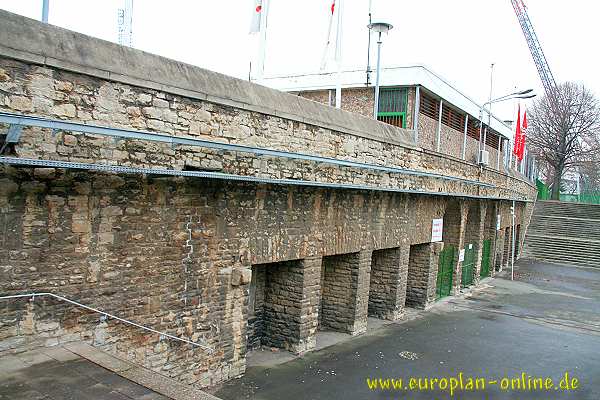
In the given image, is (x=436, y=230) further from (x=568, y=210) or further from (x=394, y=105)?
(x=568, y=210)

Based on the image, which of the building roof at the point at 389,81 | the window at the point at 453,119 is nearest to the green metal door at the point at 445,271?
the building roof at the point at 389,81

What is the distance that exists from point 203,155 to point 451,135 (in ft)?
55.5

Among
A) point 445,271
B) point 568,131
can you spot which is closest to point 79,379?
point 445,271

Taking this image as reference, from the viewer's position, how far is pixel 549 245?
1282 inches

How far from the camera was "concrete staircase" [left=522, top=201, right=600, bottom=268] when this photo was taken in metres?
30.4

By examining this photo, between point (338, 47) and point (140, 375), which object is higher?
point (338, 47)

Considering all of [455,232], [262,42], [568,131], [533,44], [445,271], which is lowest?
[445,271]

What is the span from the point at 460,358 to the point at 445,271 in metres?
6.88

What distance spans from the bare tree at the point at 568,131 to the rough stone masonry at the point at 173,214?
43.6m

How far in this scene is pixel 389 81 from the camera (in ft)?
59.5

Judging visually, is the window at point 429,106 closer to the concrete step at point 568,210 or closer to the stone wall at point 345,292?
the stone wall at point 345,292

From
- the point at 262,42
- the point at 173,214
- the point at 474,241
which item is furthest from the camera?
the point at 474,241

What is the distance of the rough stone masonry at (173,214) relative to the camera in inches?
212

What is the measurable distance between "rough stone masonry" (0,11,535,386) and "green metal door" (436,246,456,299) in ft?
18.7
